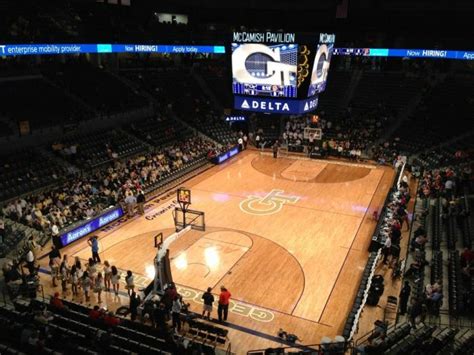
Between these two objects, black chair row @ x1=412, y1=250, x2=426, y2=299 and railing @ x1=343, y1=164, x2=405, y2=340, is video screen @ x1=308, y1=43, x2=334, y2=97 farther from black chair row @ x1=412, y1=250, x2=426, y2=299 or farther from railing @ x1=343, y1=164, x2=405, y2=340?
black chair row @ x1=412, y1=250, x2=426, y2=299

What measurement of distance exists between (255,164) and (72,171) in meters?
11.7

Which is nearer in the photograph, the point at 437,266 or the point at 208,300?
the point at 208,300

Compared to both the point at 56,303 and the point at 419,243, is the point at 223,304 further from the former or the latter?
the point at 419,243

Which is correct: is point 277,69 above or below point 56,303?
above

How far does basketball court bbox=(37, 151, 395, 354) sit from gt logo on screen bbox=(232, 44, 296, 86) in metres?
6.38

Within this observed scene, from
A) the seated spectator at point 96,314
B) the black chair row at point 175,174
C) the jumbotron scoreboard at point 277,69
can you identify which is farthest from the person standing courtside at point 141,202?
the seated spectator at point 96,314

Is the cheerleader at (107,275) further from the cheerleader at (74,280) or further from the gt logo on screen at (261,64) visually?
the gt logo on screen at (261,64)

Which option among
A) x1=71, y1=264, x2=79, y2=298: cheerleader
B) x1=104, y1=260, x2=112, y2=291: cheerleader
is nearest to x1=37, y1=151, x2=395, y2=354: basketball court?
x1=104, y1=260, x2=112, y2=291: cheerleader

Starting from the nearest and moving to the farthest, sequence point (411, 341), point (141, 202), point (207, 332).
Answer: point (411, 341) < point (207, 332) < point (141, 202)

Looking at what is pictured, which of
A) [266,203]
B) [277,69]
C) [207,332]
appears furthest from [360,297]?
[266,203]

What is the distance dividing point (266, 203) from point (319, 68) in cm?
732

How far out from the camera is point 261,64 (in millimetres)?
18750

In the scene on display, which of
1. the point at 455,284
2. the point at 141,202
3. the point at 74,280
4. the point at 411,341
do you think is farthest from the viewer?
the point at 141,202

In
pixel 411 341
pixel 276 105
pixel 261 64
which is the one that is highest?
pixel 261 64
